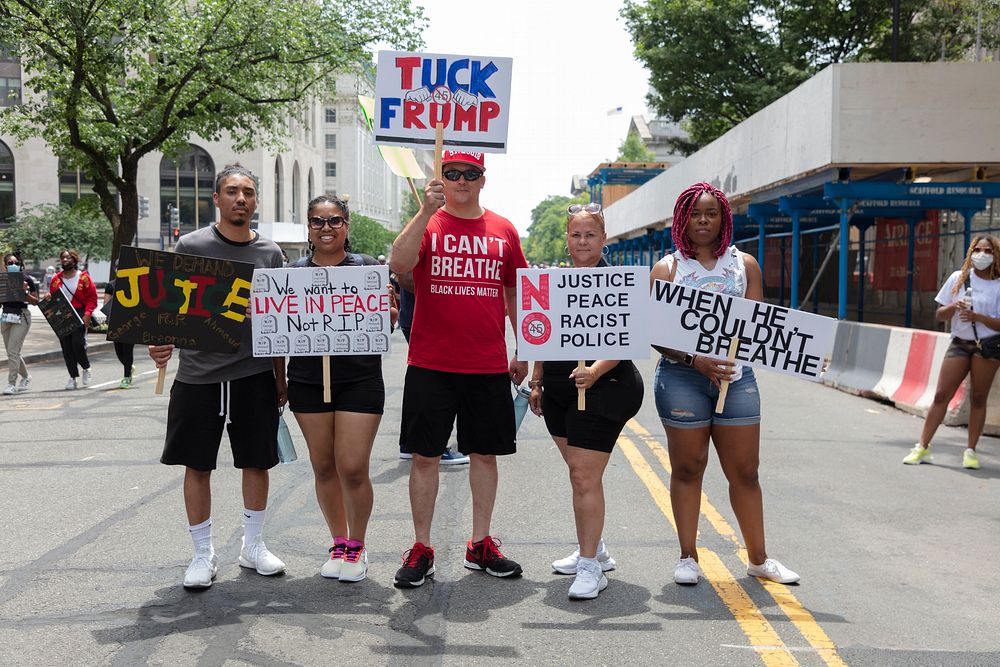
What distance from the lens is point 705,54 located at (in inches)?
1609

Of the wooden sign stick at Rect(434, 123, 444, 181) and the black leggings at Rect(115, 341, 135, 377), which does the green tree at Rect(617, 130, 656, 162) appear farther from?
the wooden sign stick at Rect(434, 123, 444, 181)

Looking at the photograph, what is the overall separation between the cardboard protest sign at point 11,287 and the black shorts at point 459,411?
412 inches

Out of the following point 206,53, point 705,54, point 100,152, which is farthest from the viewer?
point 705,54

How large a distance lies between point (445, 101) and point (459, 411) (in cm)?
158

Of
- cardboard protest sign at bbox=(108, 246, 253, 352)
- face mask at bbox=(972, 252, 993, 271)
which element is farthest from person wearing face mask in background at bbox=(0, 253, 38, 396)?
face mask at bbox=(972, 252, 993, 271)

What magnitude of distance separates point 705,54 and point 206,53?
23.8 metres

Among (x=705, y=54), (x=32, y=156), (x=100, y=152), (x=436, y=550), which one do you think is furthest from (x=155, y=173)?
(x=436, y=550)

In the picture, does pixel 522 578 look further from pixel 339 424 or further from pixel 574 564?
pixel 339 424

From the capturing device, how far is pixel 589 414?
492 centimetres

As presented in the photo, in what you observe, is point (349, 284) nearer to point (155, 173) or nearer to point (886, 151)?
point (886, 151)

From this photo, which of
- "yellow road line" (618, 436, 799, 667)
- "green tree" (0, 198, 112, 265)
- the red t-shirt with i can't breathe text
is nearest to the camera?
"yellow road line" (618, 436, 799, 667)

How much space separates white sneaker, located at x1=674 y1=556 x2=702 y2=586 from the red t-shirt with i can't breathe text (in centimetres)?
133

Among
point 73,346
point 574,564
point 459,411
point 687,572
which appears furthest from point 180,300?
point 73,346

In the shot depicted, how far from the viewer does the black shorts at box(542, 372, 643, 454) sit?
16.1ft
